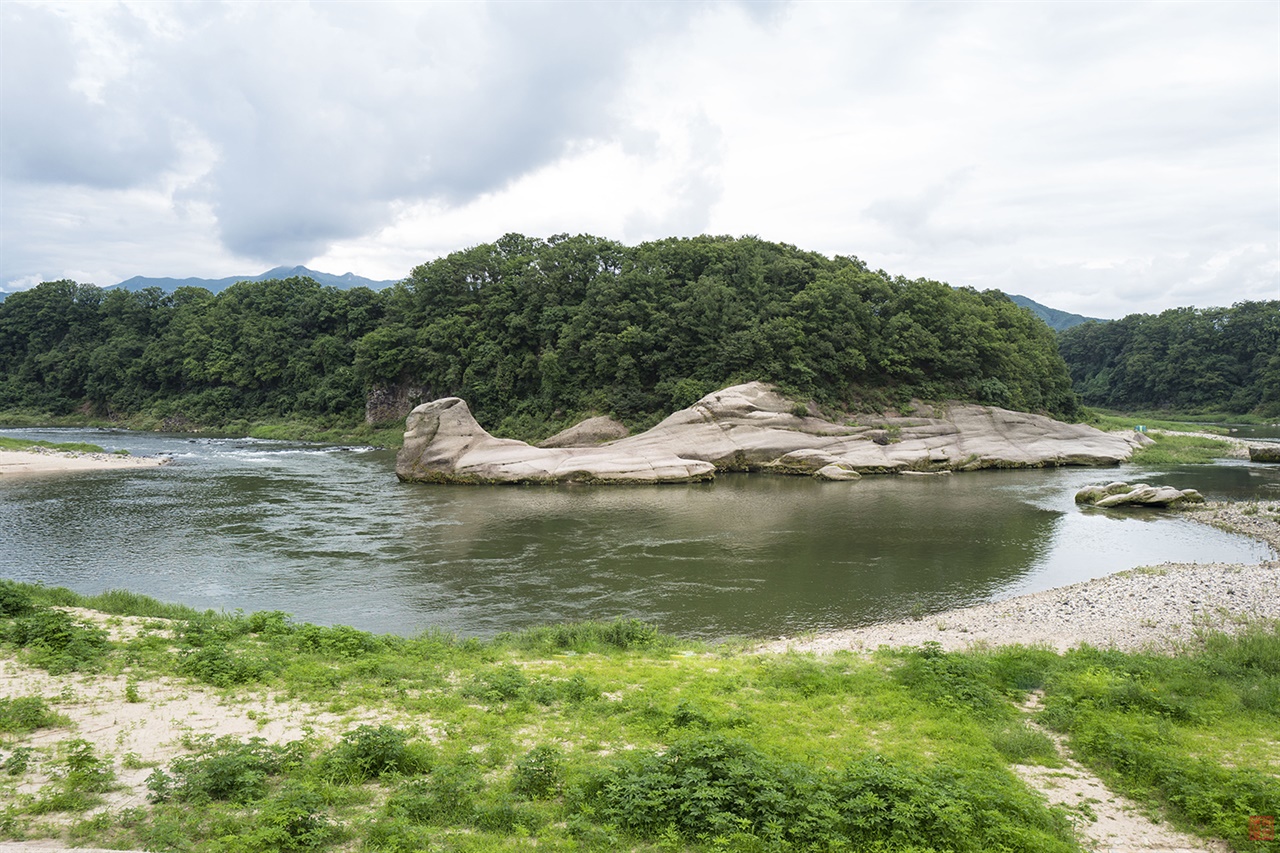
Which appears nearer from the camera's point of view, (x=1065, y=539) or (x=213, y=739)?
(x=213, y=739)

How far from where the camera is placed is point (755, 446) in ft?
157

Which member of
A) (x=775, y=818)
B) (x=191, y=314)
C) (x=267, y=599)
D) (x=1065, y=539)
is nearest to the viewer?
(x=775, y=818)

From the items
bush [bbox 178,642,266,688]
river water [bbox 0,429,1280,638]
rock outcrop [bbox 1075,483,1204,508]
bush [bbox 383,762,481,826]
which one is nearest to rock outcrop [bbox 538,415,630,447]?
river water [bbox 0,429,1280,638]

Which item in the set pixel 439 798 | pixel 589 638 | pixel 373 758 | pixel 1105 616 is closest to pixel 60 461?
pixel 589 638

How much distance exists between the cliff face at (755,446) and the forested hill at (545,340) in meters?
4.59

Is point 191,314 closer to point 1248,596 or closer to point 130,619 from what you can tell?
point 130,619

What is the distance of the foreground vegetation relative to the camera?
24.2 feet

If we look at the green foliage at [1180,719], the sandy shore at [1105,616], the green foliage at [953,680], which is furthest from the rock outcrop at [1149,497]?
the green foliage at [953,680]

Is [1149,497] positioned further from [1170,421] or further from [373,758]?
[1170,421]

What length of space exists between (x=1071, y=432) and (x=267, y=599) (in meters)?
54.4

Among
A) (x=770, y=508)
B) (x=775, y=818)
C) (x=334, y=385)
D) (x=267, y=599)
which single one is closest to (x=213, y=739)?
(x=775, y=818)

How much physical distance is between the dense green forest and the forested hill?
39.0 metres

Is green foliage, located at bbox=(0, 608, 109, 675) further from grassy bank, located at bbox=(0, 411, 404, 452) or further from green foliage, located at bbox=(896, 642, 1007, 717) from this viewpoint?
grassy bank, located at bbox=(0, 411, 404, 452)

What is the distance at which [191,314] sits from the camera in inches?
3521
